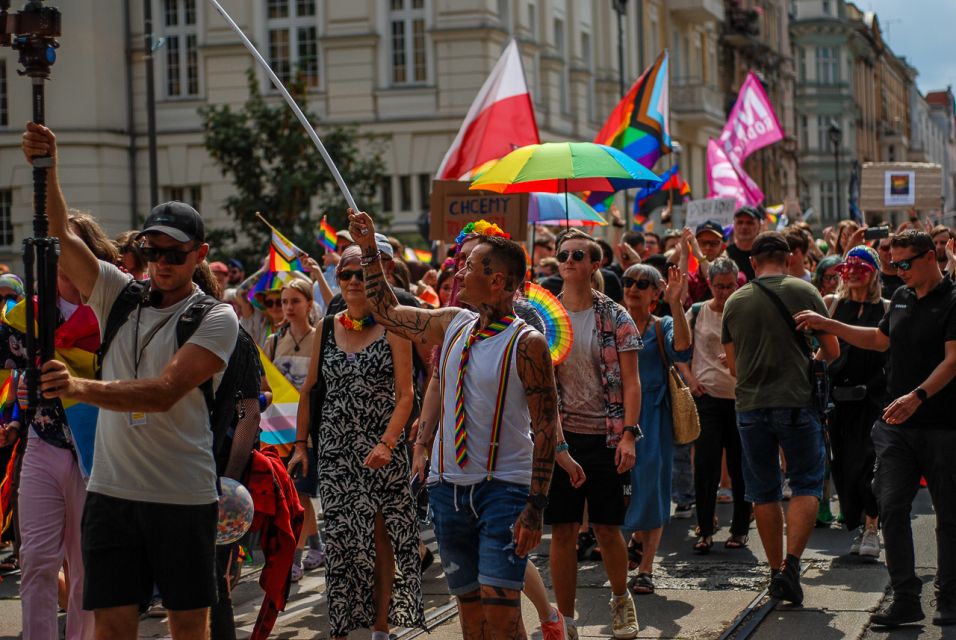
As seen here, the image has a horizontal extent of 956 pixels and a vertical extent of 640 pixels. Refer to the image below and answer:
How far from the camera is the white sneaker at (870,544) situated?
9.27 meters

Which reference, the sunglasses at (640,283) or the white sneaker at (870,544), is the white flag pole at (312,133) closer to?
the sunglasses at (640,283)

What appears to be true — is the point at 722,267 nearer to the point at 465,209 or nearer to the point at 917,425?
the point at 465,209

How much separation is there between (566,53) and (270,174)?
11.8 meters

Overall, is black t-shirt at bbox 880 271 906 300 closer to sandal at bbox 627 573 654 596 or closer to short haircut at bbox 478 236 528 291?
sandal at bbox 627 573 654 596

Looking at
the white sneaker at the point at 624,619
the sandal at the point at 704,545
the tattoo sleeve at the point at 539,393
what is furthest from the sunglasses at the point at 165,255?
the sandal at the point at 704,545

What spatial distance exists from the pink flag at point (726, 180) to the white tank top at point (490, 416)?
14516mm

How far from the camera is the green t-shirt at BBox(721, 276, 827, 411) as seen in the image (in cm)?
823

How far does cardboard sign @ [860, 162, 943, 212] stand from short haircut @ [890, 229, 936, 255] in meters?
12.4

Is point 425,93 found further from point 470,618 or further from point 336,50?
point 470,618

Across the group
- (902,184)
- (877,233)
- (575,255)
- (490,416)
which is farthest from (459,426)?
(902,184)

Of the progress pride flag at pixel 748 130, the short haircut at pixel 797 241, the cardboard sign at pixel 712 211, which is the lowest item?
the short haircut at pixel 797 241

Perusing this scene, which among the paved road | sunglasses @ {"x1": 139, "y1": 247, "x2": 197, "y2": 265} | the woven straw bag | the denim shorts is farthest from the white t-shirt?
the woven straw bag

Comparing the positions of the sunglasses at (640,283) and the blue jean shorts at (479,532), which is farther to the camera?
the sunglasses at (640,283)

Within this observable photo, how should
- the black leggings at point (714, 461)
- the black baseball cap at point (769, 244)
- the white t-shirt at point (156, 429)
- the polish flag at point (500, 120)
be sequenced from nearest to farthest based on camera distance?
the white t-shirt at point (156, 429) → the black baseball cap at point (769, 244) → the black leggings at point (714, 461) → the polish flag at point (500, 120)
